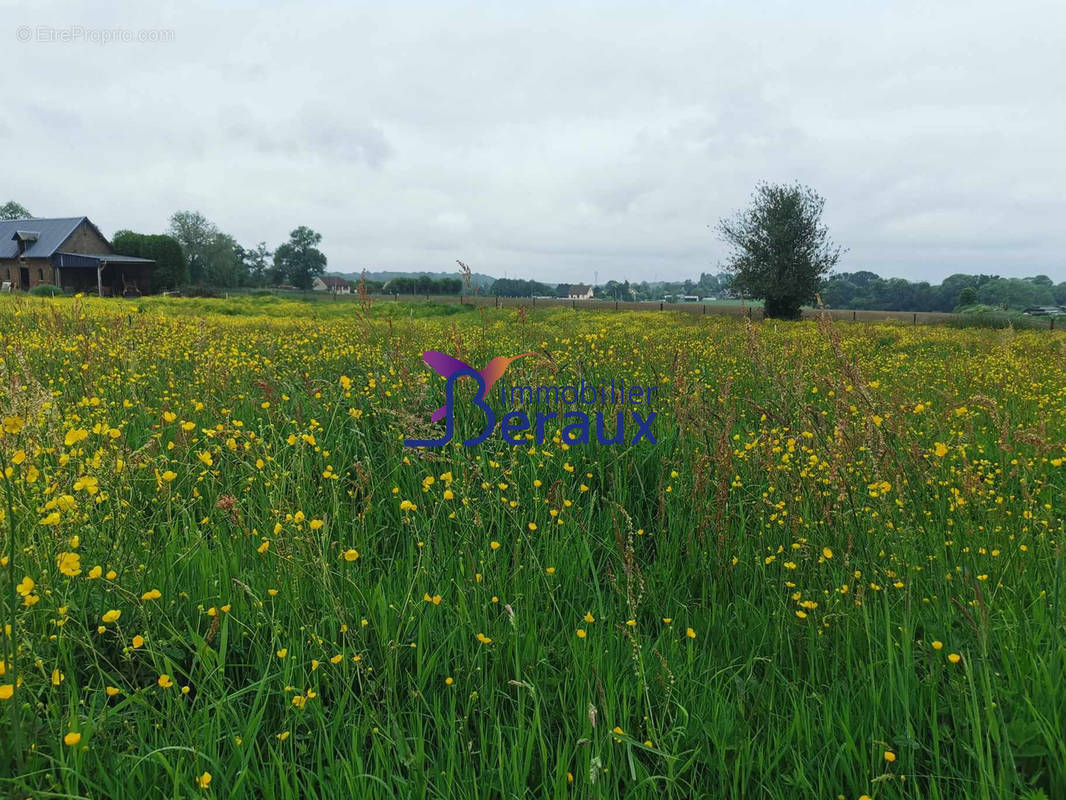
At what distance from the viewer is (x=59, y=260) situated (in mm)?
60000

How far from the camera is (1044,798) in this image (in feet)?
5.64

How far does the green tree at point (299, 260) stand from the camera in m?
109

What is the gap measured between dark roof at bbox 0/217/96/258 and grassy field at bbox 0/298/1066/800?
73308mm

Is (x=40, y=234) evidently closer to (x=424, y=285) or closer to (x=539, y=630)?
(x=424, y=285)

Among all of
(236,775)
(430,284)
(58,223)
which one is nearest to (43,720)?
(236,775)

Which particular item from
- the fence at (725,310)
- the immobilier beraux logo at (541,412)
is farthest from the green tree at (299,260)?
the immobilier beraux logo at (541,412)

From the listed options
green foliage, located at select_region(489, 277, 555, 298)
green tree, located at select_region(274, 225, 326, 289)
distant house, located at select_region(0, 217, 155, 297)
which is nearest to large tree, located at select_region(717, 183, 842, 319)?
green foliage, located at select_region(489, 277, 555, 298)

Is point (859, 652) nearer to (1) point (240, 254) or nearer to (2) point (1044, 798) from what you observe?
(2) point (1044, 798)

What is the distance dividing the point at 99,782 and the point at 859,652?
2.71 m

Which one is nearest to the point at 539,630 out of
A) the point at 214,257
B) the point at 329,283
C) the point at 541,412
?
the point at 541,412

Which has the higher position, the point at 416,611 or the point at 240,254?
the point at 240,254

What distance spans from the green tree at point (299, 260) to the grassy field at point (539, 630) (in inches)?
4432

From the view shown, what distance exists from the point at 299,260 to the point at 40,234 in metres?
46.6

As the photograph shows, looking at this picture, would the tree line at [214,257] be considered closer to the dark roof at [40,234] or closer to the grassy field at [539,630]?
the dark roof at [40,234]
